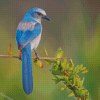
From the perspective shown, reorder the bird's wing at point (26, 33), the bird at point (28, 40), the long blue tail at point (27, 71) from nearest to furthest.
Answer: the long blue tail at point (27, 71), the bird at point (28, 40), the bird's wing at point (26, 33)

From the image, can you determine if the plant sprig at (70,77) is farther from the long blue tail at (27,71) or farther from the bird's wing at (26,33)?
the bird's wing at (26,33)

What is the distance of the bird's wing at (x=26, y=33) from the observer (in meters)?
1.72

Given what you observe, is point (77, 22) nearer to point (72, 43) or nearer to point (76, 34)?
point (76, 34)

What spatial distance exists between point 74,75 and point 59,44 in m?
1.79

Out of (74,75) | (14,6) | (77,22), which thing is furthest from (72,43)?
(74,75)

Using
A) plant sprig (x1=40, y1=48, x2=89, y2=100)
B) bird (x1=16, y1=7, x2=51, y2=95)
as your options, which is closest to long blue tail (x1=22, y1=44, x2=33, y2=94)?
bird (x1=16, y1=7, x2=51, y2=95)

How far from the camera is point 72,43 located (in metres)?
2.53

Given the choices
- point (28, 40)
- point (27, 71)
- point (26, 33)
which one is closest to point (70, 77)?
point (27, 71)

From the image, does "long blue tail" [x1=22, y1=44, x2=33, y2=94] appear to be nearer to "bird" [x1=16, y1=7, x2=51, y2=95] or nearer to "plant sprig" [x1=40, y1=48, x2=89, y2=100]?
"bird" [x1=16, y1=7, x2=51, y2=95]

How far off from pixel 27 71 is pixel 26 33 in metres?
0.63

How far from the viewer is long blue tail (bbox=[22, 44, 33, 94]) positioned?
1.11 metres

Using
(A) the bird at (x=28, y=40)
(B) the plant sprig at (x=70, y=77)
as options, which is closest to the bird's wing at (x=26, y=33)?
(A) the bird at (x=28, y=40)

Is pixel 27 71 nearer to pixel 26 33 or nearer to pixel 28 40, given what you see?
pixel 28 40

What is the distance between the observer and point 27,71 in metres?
1.32
